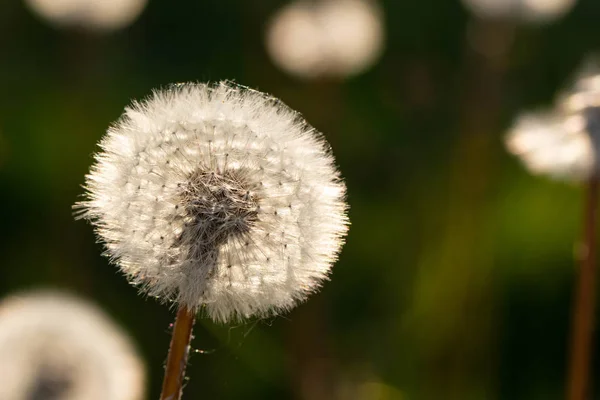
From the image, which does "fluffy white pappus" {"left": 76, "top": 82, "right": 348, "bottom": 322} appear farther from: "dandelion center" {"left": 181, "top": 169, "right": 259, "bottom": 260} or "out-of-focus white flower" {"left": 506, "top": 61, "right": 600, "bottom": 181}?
"out-of-focus white flower" {"left": 506, "top": 61, "right": 600, "bottom": 181}

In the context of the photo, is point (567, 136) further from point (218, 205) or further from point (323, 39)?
point (323, 39)

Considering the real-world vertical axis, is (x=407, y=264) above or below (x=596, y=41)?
below

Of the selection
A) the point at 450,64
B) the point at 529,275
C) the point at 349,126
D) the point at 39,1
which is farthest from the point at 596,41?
the point at 39,1

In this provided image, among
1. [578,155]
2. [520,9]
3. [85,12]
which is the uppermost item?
[520,9]

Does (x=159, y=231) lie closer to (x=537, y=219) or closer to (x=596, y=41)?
(x=537, y=219)

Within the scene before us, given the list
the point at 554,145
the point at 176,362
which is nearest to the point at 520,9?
the point at 554,145

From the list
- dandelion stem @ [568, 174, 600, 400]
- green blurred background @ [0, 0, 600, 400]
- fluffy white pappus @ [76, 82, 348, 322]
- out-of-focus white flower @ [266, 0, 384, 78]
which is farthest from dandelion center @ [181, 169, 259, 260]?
out-of-focus white flower @ [266, 0, 384, 78]
